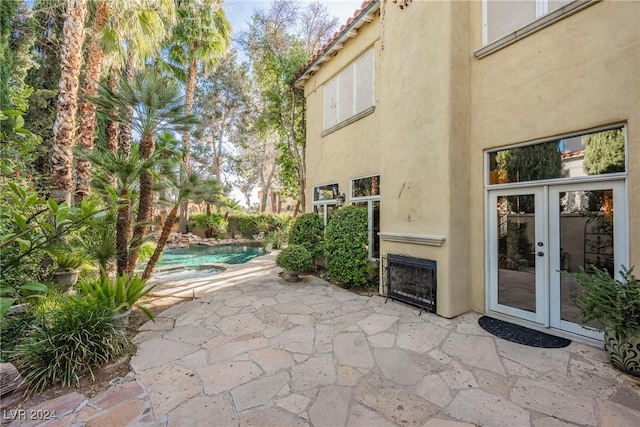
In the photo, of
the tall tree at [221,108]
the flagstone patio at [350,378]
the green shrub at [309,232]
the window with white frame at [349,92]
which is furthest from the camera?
the tall tree at [221,108]

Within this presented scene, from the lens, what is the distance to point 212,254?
48.6 ft

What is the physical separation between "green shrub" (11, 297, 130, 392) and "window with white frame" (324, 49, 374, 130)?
693cm

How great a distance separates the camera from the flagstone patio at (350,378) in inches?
99.7

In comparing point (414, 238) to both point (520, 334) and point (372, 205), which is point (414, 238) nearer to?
point (372, 205)

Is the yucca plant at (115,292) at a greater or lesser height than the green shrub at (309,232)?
lesser

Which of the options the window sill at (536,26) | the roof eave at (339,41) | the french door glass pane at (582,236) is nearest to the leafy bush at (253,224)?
the roof eave at (339,41)

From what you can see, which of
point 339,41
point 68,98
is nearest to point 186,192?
point 68,98

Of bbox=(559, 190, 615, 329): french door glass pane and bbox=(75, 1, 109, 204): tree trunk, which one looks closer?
bbox=(559, 190, 615, 329): french door glass pane

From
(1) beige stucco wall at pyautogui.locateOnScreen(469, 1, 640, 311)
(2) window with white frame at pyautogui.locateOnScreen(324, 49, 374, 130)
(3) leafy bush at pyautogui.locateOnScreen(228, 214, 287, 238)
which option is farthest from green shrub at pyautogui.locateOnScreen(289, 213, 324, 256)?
(3) leafy bush at pyautogui.locateOnScreen(228, 214, 287, 238)

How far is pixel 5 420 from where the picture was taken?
8.20 ft

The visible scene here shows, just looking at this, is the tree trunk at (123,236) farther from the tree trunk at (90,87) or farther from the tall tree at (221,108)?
the tall tree at (221,108)

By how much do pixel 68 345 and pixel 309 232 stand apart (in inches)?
234

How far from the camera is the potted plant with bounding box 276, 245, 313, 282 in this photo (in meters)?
7.25

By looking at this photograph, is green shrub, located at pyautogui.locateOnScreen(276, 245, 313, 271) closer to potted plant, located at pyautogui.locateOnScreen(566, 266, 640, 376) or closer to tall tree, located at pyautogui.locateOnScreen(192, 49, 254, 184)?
potted plant, located at pyautogui.locateOnScreen(566, 266, 640, 376)
